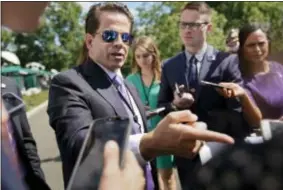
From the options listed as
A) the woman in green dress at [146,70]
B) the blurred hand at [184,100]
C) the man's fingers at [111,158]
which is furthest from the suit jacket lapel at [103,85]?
the woman in green dress at [146,70]

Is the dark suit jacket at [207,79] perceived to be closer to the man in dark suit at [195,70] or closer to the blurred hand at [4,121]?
the man in dark suit at [195,70]

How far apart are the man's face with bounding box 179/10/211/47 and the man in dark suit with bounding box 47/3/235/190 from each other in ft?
2.27

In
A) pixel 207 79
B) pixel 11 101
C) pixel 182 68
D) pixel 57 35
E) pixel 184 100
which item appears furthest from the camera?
pixel 57 35

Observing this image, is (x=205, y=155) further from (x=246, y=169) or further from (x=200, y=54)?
(x=200, y=54)

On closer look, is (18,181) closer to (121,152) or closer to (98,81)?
(121,152)

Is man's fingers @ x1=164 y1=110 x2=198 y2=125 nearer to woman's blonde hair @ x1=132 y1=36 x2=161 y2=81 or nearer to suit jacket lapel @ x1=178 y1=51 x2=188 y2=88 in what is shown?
suit jacket lapel @ x1=178 y1=51 x2=188 y2=88

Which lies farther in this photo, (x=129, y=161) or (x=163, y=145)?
(x=163, y=145)

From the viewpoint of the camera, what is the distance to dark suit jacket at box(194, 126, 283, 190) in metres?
0.64

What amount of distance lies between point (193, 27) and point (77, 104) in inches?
45.1

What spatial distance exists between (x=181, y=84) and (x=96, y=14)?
0.94 m

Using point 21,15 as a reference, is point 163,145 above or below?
below

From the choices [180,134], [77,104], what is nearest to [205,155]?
[180,134]

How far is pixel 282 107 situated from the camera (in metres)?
1.87

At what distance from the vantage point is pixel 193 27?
279 centimetres
